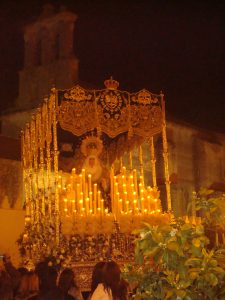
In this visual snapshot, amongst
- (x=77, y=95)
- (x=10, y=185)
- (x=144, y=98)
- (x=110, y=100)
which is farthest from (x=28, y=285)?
(x=10, y=185)

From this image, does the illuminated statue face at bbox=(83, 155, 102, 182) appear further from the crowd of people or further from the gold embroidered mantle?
the crowd of people

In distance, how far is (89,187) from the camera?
35.6 ft

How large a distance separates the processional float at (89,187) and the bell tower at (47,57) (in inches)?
482

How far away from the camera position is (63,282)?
6.11 meters

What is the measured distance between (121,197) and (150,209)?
0.67 m

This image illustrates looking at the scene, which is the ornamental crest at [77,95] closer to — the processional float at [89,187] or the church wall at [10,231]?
the processional float at [89,187]

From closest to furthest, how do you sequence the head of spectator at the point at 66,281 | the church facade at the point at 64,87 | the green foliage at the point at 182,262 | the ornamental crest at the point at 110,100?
the green foliage at the point at 182,262 → the head of spectator at the point at 66,281 → the ornamental crest at the point at 110,100 → the church facade at the point at 64,87

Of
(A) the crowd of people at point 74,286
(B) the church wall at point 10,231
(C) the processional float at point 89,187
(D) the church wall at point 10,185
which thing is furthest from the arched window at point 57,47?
(A) the crowd of people at point 74,286

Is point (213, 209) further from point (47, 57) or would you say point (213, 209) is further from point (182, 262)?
point (47, 57)

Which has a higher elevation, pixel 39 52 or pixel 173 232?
pixel 39 52

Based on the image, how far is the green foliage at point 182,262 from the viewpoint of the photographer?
3.03m

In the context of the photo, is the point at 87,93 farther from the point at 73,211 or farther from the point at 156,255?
the point at 156,255

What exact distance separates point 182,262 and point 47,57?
2230cm

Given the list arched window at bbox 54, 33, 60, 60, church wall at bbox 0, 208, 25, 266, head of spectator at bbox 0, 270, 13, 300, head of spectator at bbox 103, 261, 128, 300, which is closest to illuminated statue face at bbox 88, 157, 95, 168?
church wall at bbox 0, 208, 25, 266
